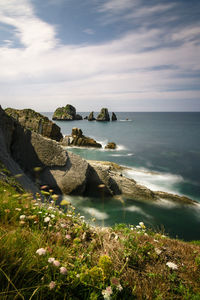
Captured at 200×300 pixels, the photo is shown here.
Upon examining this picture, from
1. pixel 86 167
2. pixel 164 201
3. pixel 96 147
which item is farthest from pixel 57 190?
pixel 96 147

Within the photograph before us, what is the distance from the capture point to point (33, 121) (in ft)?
90.9

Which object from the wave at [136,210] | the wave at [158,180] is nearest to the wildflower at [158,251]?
the wave at [136,210]

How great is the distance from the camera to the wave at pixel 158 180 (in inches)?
835

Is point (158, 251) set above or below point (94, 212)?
above

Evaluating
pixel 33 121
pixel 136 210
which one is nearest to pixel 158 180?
pixel 136 210

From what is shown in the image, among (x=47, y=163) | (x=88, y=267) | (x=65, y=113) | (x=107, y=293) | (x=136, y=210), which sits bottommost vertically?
(x=136, y=210)

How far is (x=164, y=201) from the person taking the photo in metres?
16.4

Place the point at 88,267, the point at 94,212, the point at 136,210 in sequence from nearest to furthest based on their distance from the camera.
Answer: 1. the point at 88,267
2. the point at 94,212
3. the point at 136,210

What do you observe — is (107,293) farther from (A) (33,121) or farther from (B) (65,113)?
(B) (65,113)

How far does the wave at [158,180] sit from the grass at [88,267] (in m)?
18.2

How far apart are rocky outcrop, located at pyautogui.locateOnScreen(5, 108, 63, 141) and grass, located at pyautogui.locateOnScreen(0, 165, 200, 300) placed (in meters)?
23.6

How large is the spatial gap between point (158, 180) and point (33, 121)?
21.9 metres

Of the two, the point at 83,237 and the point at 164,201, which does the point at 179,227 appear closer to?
the point at 164,201

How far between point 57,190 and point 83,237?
11235mm
